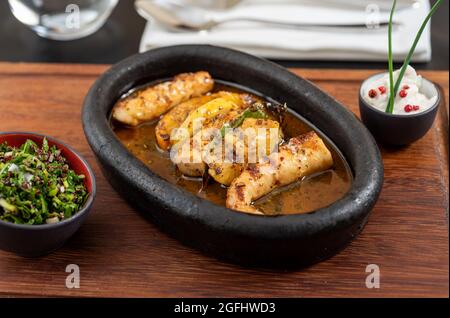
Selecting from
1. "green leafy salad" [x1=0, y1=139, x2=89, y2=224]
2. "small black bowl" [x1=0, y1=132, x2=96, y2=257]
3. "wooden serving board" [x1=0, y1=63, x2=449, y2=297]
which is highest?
"green leafy salad" [x1=0, y1=139, x2=89, y2=224]

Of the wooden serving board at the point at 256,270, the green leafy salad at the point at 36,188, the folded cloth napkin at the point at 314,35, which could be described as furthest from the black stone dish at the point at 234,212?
the folded cloth napkin at the point at 314,35

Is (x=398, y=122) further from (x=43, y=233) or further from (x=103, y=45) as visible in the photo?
(x=103, y=45)

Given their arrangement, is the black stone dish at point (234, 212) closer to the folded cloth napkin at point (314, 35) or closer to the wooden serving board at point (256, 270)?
the wooden serving board at point (256, 270)

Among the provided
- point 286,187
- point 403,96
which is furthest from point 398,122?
point 286,187

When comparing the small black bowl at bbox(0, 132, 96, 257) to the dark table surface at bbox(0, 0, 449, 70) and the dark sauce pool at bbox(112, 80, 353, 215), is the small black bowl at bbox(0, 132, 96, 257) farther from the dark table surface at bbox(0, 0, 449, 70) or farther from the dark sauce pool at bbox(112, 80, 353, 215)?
the dark table surface at bbox(0, 0, 449, 70)

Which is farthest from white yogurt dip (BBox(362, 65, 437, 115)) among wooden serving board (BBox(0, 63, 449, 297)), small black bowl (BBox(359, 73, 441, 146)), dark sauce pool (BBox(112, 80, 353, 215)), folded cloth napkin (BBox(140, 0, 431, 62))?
folded cloth napkin (BBox(140, 0, 431, 62))

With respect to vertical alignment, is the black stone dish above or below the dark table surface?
above
